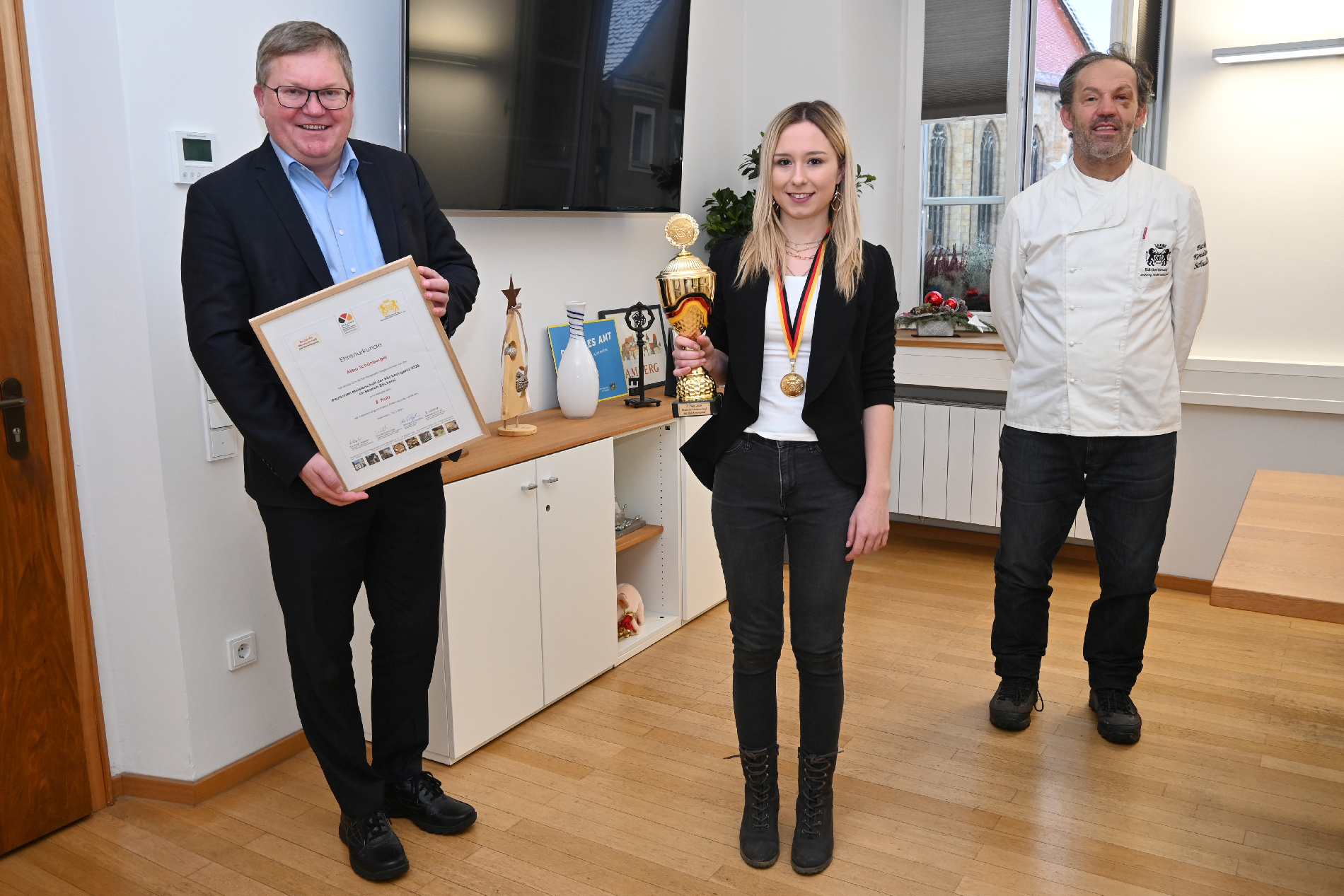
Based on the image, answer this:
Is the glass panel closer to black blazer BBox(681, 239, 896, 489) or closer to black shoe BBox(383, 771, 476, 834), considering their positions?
black blazer BBox(681, 239, 896, 489)

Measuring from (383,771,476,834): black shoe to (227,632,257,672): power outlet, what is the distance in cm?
51

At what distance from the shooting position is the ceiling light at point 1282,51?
3359 millimetres

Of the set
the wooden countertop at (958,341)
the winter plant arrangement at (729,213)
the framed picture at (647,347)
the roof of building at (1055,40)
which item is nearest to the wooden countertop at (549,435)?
the framed picture at (647,347)

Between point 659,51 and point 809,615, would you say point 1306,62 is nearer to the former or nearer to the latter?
point 659,51

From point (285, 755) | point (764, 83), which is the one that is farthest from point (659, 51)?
point (285, 755)

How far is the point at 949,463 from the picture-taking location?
4211mm

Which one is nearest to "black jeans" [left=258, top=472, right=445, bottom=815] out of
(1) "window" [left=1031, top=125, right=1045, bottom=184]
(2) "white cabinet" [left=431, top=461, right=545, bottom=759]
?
(2) "white cabinet" [left=431, top=461, right=545, bottom=759]

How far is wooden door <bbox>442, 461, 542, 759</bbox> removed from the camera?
252 centimetres

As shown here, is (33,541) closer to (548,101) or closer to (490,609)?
(490,609)

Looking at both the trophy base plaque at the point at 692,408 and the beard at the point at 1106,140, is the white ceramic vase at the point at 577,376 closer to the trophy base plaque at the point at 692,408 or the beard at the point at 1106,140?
the trophy base plaque at the point at 692,408

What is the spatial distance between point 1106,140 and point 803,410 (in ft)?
3.72

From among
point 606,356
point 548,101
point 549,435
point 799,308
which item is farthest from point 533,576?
point 548,101

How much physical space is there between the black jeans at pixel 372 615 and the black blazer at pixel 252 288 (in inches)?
4.0

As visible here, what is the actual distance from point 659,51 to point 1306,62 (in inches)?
85.0
